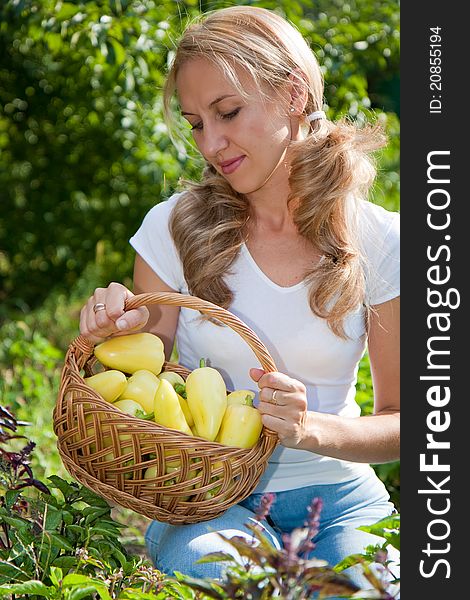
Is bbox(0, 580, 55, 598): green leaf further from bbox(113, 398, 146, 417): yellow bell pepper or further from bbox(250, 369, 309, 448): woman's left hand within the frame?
bbox(250, 369, 309, 448): woman's left hand

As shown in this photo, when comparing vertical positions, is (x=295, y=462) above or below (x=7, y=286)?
below

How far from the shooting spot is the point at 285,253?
2.40 meters

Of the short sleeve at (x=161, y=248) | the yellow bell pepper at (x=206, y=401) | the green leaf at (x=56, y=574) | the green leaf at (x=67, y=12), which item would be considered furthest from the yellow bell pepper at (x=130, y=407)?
the green leaf at (x=67, y=12)

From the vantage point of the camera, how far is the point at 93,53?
3.94m

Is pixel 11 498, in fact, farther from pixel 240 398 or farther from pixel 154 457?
pixel 240 398

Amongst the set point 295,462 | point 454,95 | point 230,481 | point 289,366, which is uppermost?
point 454,95

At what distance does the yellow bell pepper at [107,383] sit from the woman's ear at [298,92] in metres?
0.83

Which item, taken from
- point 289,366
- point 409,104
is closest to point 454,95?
point 409,104

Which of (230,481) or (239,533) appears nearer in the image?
(230,481)

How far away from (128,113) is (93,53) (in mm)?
536

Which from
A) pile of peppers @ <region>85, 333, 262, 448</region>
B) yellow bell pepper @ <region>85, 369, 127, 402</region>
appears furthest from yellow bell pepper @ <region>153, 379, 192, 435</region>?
yellow bell pepper @ <region>85, 369, 127, 402</region>

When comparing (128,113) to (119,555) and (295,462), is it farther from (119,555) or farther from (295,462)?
(119,555)

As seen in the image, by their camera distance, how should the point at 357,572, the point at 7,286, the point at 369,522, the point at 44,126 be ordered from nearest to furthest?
the point at 357,572, the point at 369,522, the point at 44,126, the point at 7,286

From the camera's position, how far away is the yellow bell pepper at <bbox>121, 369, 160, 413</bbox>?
195 centimetres
